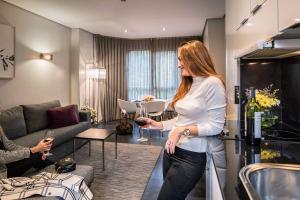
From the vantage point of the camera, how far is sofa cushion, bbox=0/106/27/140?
332 cm

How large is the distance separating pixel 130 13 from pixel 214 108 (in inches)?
151

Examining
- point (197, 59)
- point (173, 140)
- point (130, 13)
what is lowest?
point (173, 140)

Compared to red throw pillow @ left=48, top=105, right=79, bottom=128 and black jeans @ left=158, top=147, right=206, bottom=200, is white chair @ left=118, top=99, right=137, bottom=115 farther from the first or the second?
black jeans @ left=158, top=147, right=206, bottom=200

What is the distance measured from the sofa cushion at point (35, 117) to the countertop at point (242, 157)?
3341mm

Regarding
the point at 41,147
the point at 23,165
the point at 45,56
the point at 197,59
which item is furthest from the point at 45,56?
the point at 197,59

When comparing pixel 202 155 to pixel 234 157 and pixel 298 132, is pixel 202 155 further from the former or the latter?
pixel 298 132

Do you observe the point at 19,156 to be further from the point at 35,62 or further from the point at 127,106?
the point at 127,106

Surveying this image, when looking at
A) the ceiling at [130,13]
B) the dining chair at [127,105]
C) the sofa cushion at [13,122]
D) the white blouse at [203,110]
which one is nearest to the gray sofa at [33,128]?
the sofa cushion at [13,122]

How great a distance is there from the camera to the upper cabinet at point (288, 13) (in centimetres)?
86

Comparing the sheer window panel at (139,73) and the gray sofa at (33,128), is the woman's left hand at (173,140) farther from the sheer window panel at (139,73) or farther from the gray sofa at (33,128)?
the sheer window panel at (139,73)

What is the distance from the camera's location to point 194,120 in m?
1.34

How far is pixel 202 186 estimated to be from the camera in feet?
9.08

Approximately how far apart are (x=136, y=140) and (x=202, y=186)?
7.50 feet

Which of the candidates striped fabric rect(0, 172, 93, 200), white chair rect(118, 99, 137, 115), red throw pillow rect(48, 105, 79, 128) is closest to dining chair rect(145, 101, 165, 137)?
white chair rect(118, 99, 137, 115)
